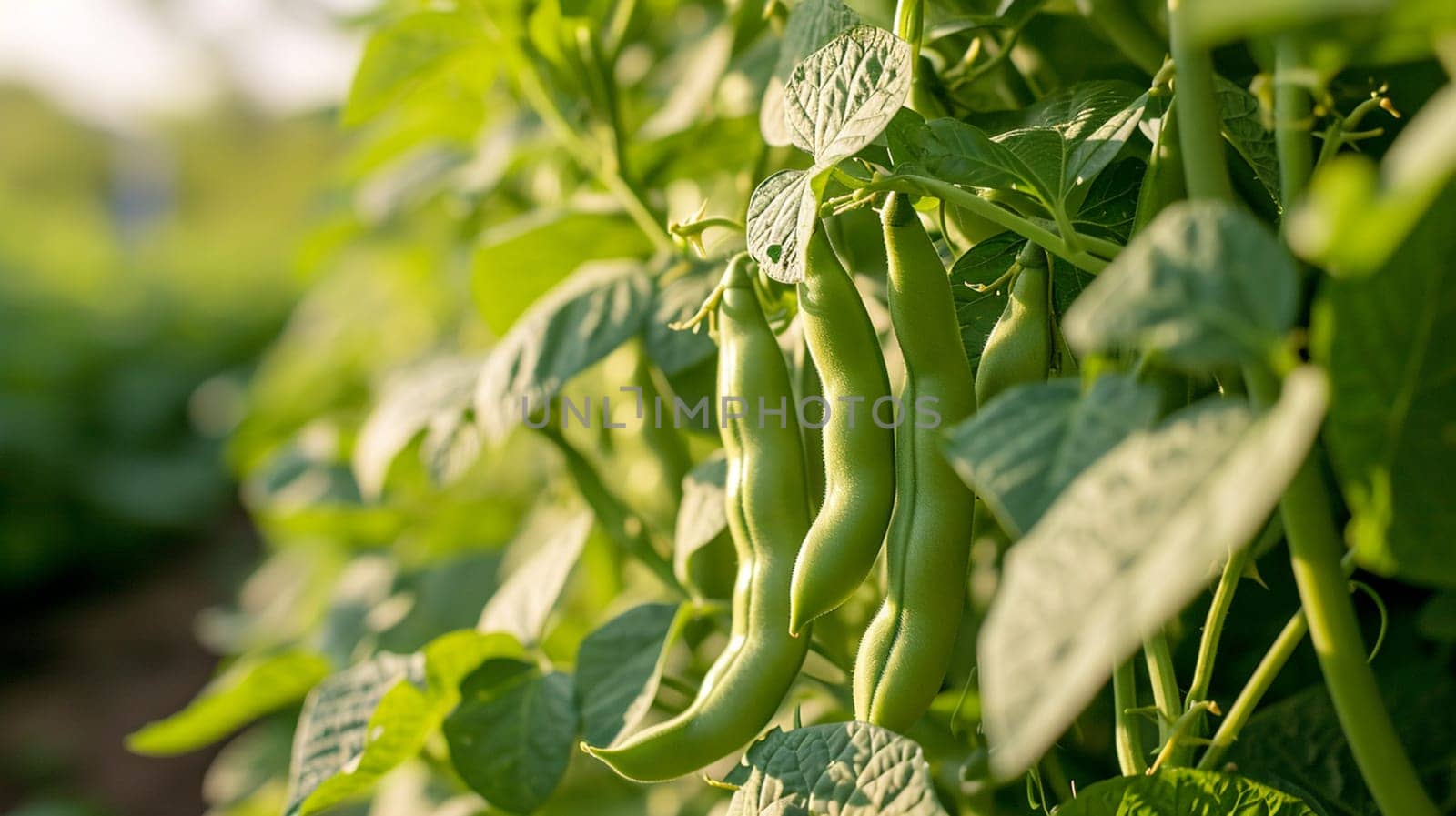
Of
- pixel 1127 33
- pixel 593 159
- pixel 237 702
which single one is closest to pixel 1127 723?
pixel 1127 33

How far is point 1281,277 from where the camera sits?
270 millimetres

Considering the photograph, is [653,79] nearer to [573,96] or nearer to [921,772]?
[573,96]

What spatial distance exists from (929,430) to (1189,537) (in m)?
0.19

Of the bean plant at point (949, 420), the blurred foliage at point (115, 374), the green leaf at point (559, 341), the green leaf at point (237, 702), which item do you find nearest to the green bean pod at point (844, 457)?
the bean plant at point (949, 420)

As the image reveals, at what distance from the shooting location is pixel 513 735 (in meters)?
0.63

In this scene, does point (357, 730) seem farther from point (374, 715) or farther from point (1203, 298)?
point (1203, 298)

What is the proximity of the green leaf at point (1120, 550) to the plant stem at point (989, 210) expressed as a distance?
128 millimetres

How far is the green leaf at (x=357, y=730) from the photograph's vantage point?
23.3 inches

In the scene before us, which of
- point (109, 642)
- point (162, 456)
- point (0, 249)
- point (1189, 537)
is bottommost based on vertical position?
point (109, 642)

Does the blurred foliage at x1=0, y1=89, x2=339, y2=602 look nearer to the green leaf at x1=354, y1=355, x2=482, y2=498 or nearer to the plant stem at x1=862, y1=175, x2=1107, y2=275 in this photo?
the green leaf at x1=354, y1=355, x2=482, y2=498


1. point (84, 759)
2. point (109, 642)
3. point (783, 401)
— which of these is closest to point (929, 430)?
point (783, 401)

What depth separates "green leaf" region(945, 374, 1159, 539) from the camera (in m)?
0.29

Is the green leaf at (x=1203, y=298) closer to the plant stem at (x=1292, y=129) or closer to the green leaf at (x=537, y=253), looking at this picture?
the plant stem at (x=1292, y=129)

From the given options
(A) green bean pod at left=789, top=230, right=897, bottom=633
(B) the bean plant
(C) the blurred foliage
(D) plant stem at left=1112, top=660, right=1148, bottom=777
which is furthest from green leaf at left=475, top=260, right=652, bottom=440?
(C) the blurred foliage
